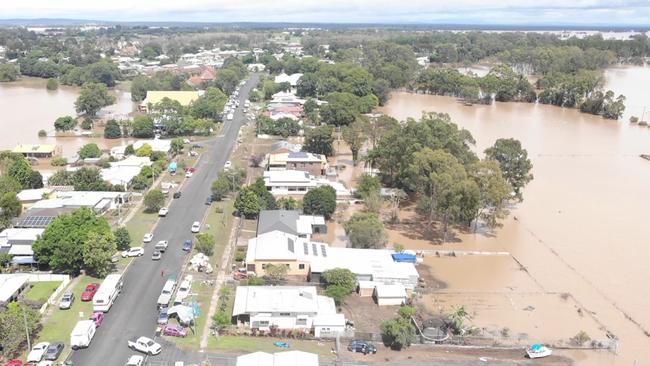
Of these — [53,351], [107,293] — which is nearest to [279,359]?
[53,351]

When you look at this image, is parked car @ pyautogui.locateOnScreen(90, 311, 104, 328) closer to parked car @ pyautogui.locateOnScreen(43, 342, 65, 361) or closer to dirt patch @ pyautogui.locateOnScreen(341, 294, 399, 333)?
parked car @ pyautogui.locateOnScreen(43, 342, 65, 361)

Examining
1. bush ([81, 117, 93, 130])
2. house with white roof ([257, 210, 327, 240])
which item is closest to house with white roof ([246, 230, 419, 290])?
house with white roof ([257, 210, 327, 240])

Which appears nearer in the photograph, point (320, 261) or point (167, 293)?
point (167, 293)

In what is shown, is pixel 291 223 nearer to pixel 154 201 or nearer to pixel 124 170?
pixel 154 201

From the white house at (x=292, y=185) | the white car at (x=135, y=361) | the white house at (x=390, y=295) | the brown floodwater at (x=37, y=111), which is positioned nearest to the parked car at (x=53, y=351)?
the white car at (x=135, y=361)

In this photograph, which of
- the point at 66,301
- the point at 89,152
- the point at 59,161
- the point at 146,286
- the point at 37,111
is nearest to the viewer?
the point at 66,301

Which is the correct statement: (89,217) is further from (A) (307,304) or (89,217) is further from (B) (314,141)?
(B) (314,141)
